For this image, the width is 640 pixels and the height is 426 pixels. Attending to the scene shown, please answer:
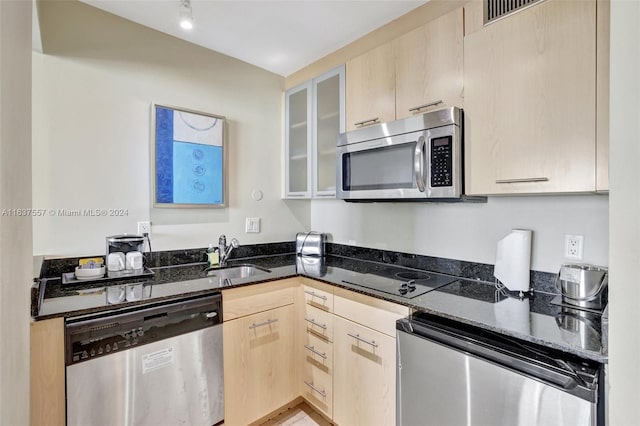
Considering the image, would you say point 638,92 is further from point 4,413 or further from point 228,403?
point 228,403

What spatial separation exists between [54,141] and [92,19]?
2.41 ft

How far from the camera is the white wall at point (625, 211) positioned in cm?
31

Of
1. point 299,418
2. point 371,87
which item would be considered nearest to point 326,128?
point 371,87

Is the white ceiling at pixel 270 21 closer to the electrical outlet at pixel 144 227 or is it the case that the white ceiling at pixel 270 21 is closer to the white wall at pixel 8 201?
the electrical outlet at pixel 144 227

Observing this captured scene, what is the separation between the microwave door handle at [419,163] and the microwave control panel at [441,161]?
0.05 metres

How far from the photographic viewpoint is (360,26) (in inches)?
75.2

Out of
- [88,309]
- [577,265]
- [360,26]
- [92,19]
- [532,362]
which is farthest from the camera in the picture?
[360,26]

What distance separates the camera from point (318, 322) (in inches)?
70.8

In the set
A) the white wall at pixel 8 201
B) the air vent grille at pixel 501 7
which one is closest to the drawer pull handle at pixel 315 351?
the white wall at pixel 8 201

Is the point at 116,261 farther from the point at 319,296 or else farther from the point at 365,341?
the point at 365,341

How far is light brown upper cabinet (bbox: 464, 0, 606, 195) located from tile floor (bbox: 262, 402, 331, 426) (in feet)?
5.25

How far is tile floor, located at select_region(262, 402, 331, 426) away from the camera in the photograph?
6.04 feet

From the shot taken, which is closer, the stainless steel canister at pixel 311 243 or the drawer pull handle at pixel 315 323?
the drawer pull handle at pixel 315 323

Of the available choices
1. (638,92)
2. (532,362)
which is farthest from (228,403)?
(638,92)
